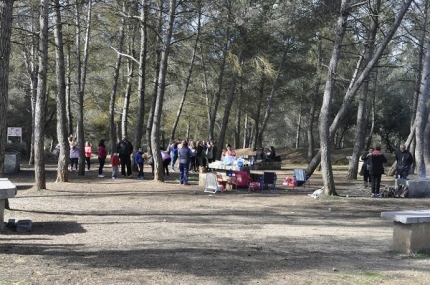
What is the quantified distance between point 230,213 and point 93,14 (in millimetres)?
11252

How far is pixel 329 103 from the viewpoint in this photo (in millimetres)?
15227

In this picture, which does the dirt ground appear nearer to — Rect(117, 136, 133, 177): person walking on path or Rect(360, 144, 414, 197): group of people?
Rect(360, 144, 414, 197): group of people

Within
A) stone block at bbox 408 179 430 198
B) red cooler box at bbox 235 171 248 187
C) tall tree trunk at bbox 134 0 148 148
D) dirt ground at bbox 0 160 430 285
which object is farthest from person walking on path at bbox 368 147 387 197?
tall tree trunk at bbox 134 0 148 148

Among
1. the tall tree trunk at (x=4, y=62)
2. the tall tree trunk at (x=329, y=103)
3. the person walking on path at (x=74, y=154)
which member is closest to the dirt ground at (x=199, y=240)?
the tall tree trunk at (x=329, y=103)

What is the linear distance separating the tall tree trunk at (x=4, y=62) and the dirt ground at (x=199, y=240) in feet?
5.45

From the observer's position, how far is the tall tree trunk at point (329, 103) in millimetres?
14656

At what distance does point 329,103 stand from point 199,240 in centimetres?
838

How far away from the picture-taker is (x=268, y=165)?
29.5m

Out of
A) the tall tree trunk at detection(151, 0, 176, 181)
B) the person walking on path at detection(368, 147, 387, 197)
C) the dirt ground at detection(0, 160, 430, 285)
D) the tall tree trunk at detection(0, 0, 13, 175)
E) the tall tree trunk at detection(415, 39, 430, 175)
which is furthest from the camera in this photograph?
the tall tree trunk at detection(415, 39, 430, 175)

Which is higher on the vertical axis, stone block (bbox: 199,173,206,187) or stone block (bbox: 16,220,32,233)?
stone block (bbox: 199,173,206,187)

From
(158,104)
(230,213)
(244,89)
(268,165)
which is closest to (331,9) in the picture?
(158,104)

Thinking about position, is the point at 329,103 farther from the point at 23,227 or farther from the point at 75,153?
the point at 75,153

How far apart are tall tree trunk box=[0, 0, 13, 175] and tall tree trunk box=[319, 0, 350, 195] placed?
9.43 m

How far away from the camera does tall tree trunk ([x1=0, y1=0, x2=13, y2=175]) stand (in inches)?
315
